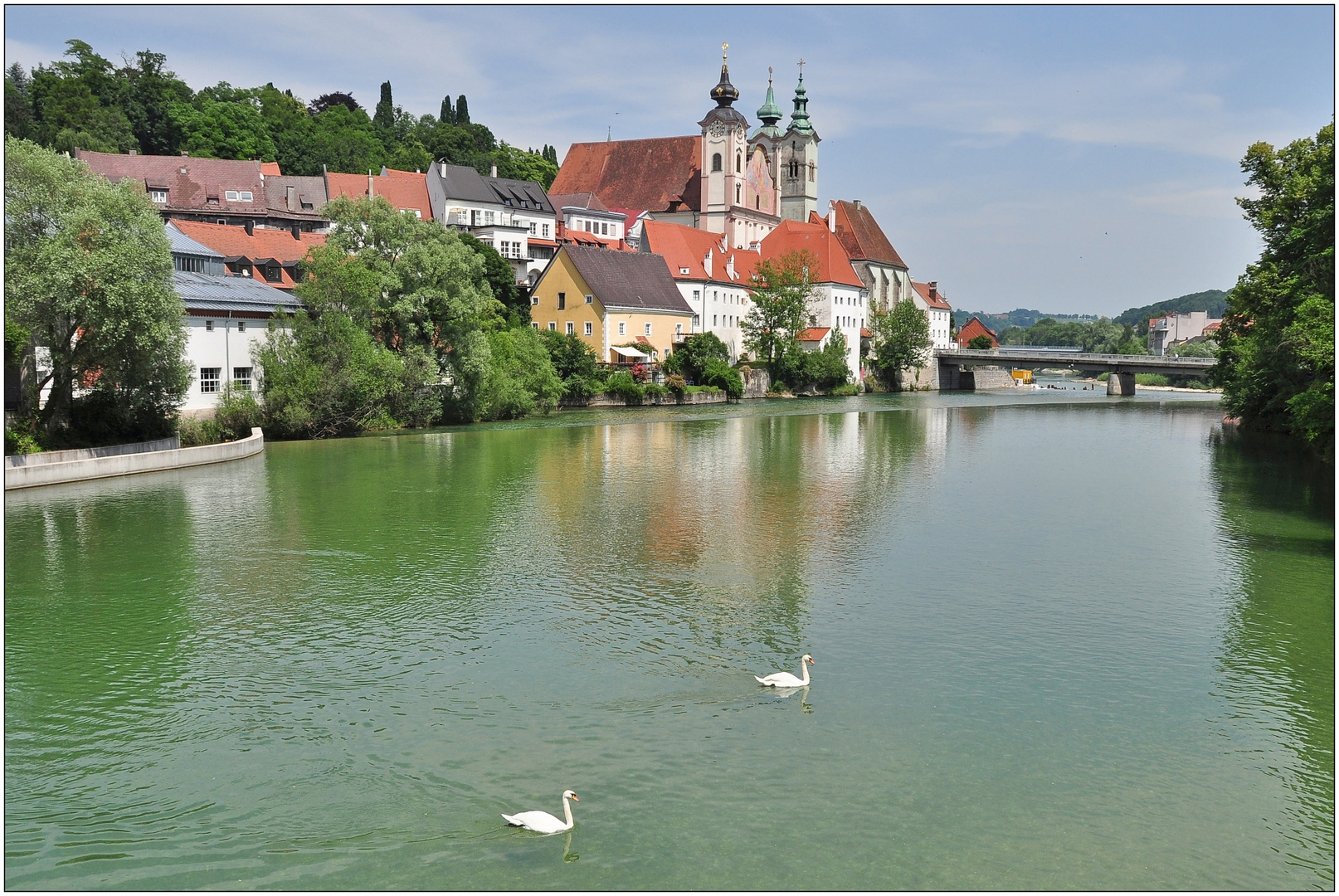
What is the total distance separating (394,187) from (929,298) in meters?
73.5

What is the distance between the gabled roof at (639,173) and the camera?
109 m

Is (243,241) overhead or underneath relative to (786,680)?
overhead

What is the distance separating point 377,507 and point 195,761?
1618cm

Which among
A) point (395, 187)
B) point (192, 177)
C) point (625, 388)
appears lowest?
point (625, 388)

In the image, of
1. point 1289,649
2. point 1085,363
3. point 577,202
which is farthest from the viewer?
point 577,202

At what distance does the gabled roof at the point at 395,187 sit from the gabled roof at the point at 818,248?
29899mm

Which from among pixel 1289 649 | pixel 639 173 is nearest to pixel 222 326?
pixel 1289 649

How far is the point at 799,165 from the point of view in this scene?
118 meters

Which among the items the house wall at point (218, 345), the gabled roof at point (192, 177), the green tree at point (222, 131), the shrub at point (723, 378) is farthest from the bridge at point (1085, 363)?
the green tree at point (222, 131)

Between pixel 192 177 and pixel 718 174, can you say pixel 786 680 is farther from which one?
pixel 718 174

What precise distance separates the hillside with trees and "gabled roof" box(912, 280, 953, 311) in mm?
45531

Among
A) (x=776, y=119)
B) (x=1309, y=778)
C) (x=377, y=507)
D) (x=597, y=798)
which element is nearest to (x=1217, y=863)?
(x=1309, y=778)

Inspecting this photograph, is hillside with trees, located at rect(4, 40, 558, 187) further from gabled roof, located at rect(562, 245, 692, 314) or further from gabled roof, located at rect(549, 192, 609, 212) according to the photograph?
gabled roof, located at rect(562, 245, 692, 314)

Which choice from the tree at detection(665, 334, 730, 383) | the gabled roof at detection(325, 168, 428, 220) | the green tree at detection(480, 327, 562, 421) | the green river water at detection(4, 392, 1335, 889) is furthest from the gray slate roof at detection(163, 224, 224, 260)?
the gabled roof at detection(325, 168, 428, 220)
